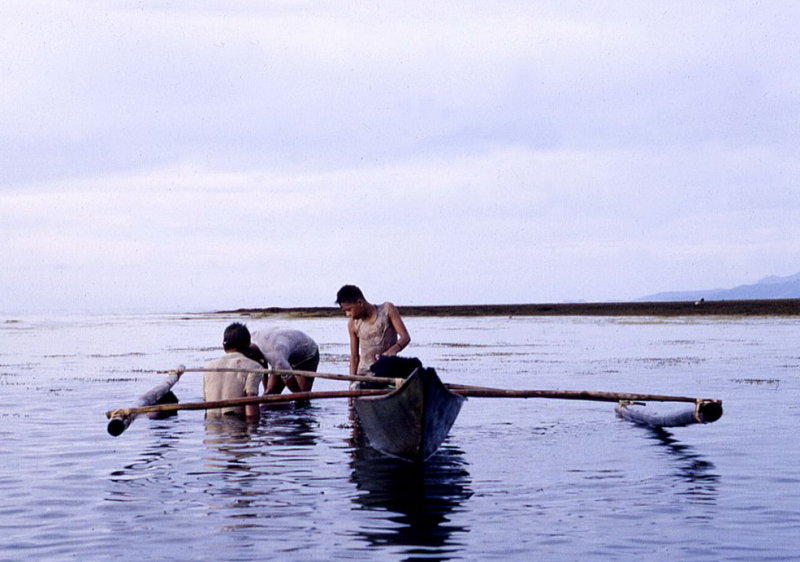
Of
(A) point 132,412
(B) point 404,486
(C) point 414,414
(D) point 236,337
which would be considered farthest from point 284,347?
(B) point 404,486

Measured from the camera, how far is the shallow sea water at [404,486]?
333 inches

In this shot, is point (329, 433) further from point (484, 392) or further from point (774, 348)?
point (774, 348)

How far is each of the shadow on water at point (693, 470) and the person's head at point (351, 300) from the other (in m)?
4.81

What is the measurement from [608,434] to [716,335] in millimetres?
33526

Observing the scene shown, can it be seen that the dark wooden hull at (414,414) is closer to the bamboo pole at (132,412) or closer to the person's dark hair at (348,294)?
the person's dark hair at (348,294)

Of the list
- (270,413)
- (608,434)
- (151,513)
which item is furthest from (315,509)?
(270,413)

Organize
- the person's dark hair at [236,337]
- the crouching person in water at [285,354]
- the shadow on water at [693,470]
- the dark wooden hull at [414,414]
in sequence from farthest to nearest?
the crouching person in water at [285,354] < the person's dark hair at [236,337] < the dark wooden hull at [414,414] < the shadow on water at [693,470]

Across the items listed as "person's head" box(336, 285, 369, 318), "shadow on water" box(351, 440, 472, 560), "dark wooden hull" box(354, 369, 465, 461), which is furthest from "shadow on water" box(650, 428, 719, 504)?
"person's head" box(336, 285, 369, 318)

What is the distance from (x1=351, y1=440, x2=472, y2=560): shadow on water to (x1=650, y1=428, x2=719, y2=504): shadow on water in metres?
2.43

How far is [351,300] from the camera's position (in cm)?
1493

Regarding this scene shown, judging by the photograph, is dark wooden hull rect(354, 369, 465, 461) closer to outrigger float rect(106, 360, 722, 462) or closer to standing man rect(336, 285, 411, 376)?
outrigger float rect(106, 360, 722, 462)

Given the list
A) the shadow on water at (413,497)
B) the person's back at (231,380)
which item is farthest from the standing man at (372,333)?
the shadow on water at (413,497)

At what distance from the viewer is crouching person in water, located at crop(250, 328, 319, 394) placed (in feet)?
53.1

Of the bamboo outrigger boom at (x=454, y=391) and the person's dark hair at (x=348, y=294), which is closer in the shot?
the bamboo outrigger boom at (x=454, y=391)
